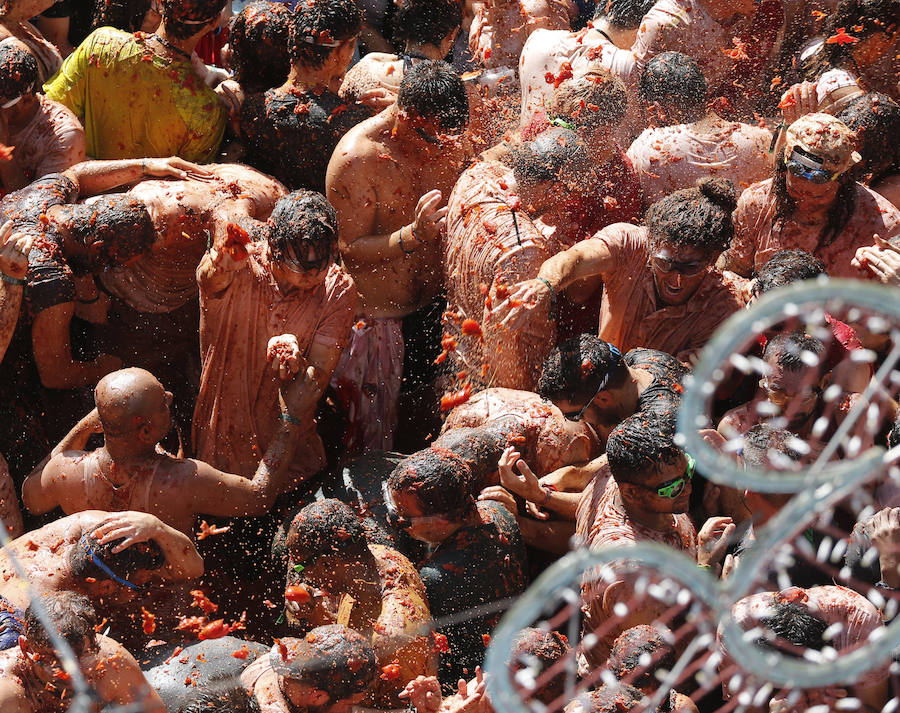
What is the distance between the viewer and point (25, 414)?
6.73m

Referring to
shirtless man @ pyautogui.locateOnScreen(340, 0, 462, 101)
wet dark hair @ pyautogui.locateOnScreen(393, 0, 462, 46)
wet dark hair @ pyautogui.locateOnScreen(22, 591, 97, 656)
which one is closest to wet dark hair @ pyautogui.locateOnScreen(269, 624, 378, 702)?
wet dark hair @ pyautogui.locateOnScreen(22, 591, 97, 656)

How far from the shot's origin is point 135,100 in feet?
24.6

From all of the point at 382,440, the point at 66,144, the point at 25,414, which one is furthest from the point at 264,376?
the point at 66,144

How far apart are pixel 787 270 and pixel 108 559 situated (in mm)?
3212

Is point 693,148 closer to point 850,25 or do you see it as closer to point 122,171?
point 850,25

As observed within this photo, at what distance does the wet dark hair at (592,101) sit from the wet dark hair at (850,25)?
1.48m

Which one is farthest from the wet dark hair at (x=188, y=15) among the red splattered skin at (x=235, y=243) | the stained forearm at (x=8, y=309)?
the stained forearm at (x=8, y=309)

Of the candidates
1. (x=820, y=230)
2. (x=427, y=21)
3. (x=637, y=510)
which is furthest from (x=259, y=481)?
(x=427, y=21)

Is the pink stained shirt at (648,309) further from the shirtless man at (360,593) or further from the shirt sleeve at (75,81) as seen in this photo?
the shirt sleeve at (75,81)

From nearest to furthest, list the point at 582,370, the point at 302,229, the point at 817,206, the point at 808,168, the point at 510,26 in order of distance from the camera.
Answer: the point at 582,370 → the point at 302,229 → the point at 808,168 → the point at 817,206 → the point at 510,26

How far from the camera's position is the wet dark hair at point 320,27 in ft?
23.2

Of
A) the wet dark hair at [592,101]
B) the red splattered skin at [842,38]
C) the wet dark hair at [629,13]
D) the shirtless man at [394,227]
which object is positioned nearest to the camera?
the shirtless man at [394,227]

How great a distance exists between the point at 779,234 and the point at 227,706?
358 cm

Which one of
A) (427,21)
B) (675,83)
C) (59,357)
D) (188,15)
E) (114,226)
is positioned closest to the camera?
(114,226)
